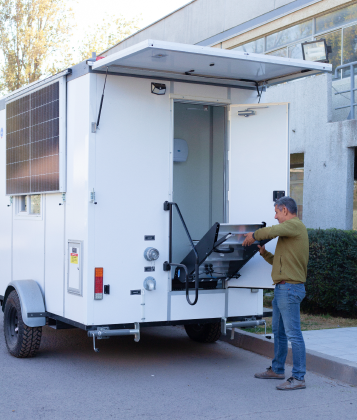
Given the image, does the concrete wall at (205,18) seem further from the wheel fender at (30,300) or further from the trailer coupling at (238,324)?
the wheel fender at (30,300)

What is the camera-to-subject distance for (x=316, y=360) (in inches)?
243

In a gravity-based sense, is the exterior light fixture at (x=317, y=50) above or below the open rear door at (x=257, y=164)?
above

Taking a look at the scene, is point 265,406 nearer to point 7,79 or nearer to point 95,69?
point 95,69

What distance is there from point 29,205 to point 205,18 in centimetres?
1116

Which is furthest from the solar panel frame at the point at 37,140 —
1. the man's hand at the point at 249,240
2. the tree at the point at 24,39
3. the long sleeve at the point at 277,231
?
the tree at the point at 24,39

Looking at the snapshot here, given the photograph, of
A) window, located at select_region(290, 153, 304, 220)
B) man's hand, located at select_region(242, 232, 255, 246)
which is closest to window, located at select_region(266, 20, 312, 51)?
window, located at select_region(290, 153, 304, 220)

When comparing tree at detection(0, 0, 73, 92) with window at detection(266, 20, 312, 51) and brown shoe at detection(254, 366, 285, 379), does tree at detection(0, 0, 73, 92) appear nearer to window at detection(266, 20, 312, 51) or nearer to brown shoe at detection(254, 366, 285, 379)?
window at detection(266, 20, 312, 51)

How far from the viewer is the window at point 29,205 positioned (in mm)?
6797

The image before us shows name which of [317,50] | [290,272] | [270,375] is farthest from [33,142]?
[317,50]

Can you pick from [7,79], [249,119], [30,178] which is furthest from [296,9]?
[7,79]

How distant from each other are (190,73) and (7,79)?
17.6 metres

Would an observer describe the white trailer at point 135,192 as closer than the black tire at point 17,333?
Yes

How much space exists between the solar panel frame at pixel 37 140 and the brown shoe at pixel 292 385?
2981 millimetres

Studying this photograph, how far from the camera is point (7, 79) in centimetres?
2192
